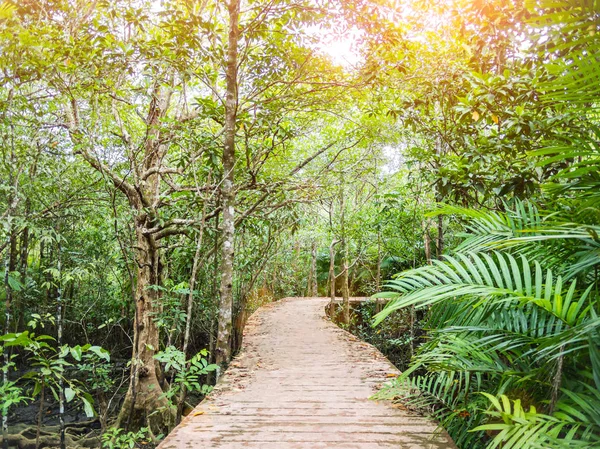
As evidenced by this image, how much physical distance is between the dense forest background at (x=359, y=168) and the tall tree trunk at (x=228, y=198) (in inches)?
1.0

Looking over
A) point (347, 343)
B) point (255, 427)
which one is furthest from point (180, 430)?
point (347, 343)

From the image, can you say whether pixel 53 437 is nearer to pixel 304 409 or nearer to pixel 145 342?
pixel 145 342

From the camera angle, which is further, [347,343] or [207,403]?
[347,343]

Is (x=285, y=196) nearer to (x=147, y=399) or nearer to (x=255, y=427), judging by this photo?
(x=147, y=399)

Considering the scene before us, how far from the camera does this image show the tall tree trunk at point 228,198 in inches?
189

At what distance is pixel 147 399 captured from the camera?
6.59 meters

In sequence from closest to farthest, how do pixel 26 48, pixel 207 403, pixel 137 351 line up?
pixel 207 403
pixel 26 48
pixel 137 351

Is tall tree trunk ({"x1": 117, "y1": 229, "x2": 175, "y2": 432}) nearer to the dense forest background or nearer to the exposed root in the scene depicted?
the dense forest background

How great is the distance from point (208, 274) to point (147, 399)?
323 cm

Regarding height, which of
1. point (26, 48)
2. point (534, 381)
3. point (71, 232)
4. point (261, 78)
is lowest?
point (534, 381)

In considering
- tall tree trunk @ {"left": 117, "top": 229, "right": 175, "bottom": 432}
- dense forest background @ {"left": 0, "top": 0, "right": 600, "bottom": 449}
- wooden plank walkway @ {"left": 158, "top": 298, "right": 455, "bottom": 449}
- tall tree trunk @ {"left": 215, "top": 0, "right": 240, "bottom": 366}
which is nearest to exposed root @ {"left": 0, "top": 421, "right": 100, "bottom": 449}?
dense forest background @ {"left": 0, "top": 0, "right": 600, "bottom": 449}

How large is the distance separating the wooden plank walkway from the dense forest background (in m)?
0.29

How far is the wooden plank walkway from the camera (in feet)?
8.25

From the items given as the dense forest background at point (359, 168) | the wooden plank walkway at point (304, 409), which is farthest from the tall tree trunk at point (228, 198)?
the wooden plank walkway at point (304, 409)
